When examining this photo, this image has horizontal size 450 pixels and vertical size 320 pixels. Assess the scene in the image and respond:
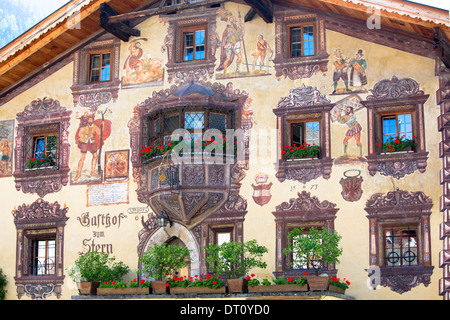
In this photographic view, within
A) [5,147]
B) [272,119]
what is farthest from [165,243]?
[5,147]

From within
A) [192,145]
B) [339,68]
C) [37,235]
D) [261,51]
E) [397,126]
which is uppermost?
[261,51]

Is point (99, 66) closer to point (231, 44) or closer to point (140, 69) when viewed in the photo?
point (140, 69)

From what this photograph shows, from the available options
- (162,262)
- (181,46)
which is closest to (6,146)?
(181,46)

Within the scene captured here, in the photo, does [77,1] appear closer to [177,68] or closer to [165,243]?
[177,68]

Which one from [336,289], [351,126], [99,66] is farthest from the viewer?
[99,66]

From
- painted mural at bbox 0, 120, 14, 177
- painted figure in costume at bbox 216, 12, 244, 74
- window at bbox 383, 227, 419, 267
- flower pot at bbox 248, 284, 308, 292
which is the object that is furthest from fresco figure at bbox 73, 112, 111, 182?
→ window at bbox 383, 227, 419, 267

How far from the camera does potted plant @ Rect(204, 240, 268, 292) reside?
63.2 ft

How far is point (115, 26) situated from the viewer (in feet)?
74.3

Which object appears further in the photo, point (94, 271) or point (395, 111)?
point (94, 271)

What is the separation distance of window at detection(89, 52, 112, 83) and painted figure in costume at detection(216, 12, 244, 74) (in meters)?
3.34

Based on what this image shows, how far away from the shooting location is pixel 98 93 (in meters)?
23.1

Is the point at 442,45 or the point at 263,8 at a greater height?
the point at 263,8

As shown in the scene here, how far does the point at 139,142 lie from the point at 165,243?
2776 millimetres

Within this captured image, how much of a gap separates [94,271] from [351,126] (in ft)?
23.8
